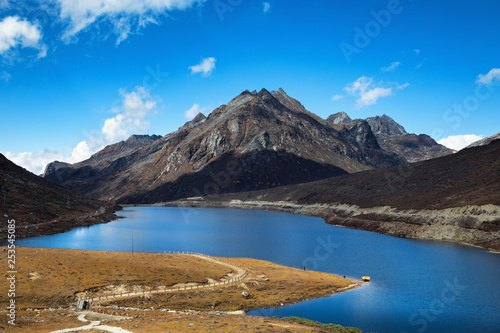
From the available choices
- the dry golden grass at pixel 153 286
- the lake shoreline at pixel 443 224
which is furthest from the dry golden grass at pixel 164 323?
the lake shoreline at pixel 443 224

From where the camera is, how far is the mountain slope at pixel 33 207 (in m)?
133

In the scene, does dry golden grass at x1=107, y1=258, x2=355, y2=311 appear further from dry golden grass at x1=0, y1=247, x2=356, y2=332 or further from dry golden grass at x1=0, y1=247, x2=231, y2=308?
dry golden grass at x1=0, y1=247, x2=231, y2=308

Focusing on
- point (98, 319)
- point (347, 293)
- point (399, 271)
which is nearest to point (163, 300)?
point (98, 319)

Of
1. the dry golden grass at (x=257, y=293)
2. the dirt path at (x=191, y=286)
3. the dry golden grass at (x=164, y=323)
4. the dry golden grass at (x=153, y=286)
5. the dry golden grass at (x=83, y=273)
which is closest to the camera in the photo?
the dry golden grass at (x=164, y=323)

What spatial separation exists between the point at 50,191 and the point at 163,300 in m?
168

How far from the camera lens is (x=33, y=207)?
496ft

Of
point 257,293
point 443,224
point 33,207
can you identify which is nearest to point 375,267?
point 257,293

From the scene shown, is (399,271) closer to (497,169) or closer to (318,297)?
(318,297)

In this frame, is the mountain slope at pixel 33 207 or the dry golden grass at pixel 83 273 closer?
the dry golden grass at pixel 83 273

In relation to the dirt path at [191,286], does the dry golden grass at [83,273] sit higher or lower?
higher

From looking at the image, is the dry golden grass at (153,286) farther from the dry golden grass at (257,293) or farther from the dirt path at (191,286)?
the dirt path at (191,286)

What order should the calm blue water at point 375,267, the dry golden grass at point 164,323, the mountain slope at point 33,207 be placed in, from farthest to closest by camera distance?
the mountain slope at point 33,207, the calm blue water at point 375,267, the dry golden grass at point 164,323

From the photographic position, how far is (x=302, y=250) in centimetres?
11094

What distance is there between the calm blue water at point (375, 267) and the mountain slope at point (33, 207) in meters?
10.8
